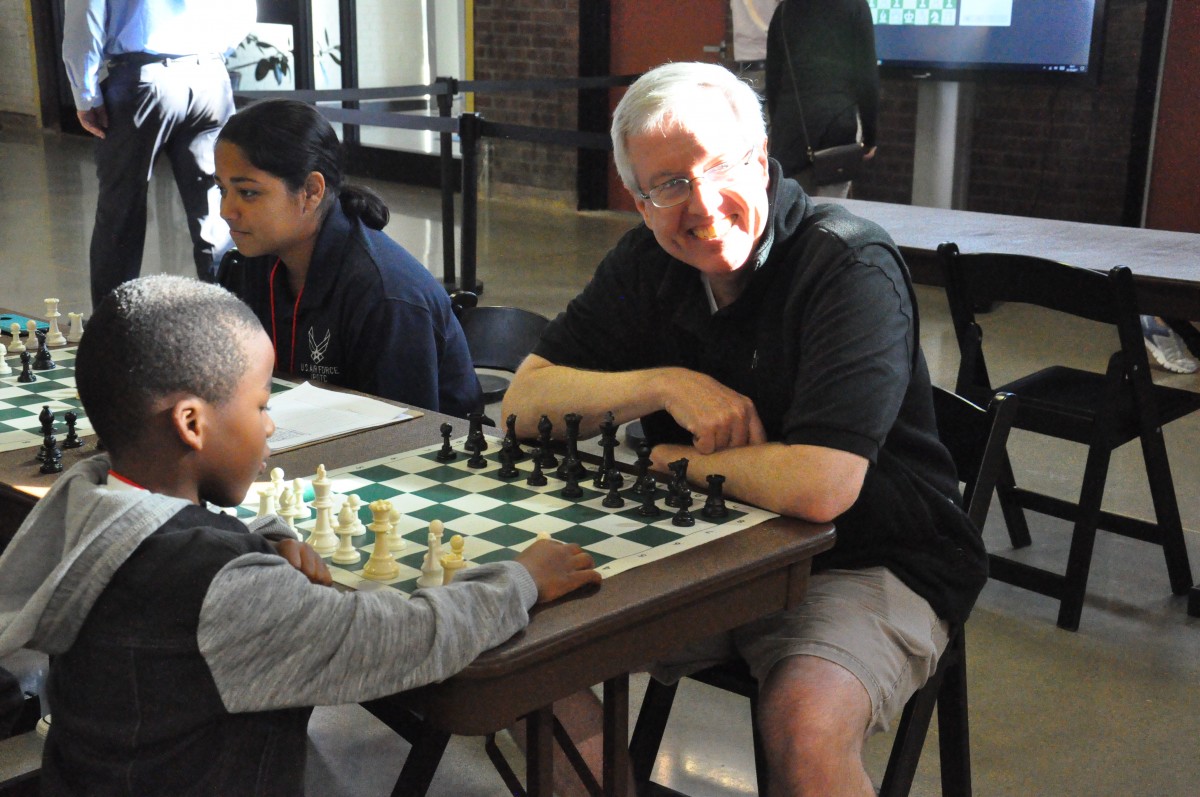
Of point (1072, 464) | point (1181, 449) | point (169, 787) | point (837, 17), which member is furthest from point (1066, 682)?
point (837, 17)

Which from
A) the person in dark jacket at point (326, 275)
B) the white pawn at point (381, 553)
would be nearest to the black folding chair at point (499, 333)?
the person in dark jacket at point (326, 275)

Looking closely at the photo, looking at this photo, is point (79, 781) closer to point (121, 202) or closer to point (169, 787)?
point (169, 787)

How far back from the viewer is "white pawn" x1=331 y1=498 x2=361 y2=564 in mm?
1565

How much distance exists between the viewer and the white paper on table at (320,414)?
2.09 metres

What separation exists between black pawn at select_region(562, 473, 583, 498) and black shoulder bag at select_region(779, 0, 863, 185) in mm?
3263

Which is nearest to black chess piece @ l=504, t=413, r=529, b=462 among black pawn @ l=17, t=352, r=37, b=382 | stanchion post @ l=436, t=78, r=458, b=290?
black pawn @ l=17, t=352, r=37, b=382

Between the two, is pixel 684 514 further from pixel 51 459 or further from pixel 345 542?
pixel 51 459

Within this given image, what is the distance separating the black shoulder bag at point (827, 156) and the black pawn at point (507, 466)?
10.5ft

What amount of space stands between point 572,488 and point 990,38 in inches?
221

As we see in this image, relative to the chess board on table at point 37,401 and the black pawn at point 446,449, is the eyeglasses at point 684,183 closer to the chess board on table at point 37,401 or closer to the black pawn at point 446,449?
the black pawn at point 446,449

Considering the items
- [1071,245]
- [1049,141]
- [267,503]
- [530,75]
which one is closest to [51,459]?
[267,503]

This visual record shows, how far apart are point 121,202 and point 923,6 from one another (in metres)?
4.14

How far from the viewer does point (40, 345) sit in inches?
101

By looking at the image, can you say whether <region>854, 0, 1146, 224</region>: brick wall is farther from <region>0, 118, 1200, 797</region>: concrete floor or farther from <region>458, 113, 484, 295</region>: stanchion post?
<region>458, 113, 484, 295</region>: stanchion post
